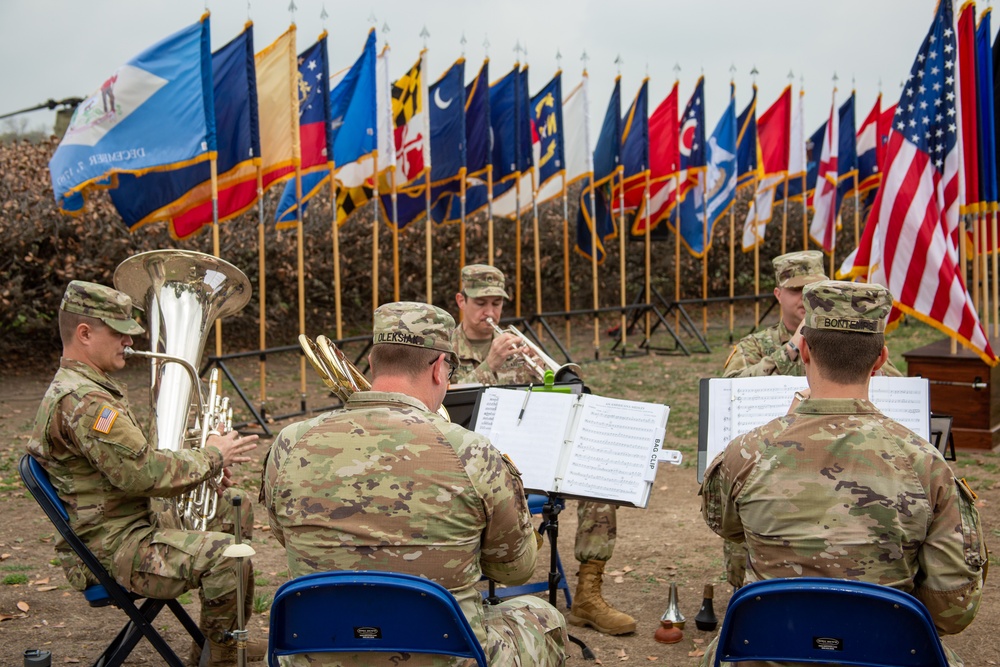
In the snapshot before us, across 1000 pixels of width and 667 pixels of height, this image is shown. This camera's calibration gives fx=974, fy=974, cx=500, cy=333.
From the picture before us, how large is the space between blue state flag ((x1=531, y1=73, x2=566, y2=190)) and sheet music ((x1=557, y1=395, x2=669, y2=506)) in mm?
9471

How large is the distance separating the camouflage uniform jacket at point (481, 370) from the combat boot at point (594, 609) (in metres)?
1.18

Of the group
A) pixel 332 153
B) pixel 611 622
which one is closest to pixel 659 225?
pixel 332 153

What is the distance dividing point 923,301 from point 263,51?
661 centimetres

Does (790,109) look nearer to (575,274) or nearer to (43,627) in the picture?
(575,274)

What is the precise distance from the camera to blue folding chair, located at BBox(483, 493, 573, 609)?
4410 millimetres

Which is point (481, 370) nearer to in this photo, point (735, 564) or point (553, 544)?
point (553, 544)

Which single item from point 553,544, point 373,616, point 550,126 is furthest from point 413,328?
point 550,126

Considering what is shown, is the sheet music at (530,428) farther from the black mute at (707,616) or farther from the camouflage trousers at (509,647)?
the black mute at (707,616)

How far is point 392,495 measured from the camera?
8.91ft

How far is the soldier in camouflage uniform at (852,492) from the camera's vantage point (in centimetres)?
267

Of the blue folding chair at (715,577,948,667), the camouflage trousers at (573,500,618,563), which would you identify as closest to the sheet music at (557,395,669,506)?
the camouflage trousers at (573,500,618,563)

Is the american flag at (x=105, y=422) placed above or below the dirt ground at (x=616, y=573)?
above

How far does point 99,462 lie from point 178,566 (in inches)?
20.0

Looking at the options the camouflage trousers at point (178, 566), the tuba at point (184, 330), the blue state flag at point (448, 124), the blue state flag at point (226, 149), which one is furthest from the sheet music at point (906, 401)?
the blue state flag at point (448, 124)
